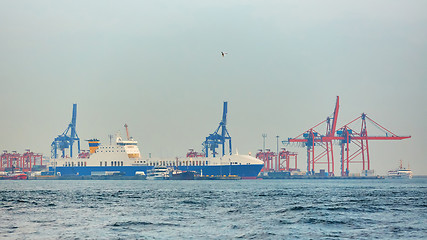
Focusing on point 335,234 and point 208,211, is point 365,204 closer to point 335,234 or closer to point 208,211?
point 208,211

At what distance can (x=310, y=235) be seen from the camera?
40.6 meters

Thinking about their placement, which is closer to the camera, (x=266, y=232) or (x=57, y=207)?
(x=266, y=232)

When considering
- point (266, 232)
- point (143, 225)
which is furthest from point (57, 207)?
point (266, 232)

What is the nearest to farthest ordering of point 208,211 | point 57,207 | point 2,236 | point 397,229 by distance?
point 2,236 < point 397,229 < point 208,211 < point 57,207

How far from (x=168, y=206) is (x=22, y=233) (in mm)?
24562

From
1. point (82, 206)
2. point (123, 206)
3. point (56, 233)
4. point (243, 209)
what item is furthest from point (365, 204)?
point (56, 233)

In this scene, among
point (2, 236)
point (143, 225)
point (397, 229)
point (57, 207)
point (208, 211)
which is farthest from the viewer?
point (57, 207)

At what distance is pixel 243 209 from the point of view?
5947 centimetres

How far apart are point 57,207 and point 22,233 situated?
870 inches

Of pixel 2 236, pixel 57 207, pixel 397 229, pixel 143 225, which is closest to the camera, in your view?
pixel 2 236

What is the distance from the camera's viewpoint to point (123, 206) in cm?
6544

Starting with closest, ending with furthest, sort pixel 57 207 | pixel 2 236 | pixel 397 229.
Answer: pixel 2 236 → pixel 397 229 → pixel 57 207

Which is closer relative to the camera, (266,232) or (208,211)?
(266,232)

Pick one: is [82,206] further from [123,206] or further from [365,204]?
[365,204]
